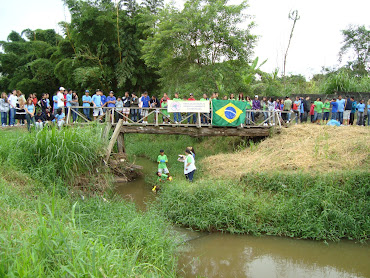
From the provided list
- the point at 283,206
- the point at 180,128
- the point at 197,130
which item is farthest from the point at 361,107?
the point at 283,206

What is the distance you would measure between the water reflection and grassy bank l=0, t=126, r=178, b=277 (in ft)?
2.41

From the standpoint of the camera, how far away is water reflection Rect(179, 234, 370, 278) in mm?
6375

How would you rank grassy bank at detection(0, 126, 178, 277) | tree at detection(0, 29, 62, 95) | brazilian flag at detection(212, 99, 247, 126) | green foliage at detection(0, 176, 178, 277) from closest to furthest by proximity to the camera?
green foliage at detection(0, 176, 178, 277) < grassy bank at detection(0, 126, 178, 277) < brazilian flag at detection(212, 99, 247, 126) < tree at detection(0, 29, 62, 95)

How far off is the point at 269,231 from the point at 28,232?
5.74 m

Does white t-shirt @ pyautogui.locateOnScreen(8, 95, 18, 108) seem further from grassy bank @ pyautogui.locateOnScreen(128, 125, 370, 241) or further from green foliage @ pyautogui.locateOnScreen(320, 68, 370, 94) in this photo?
green foliage @ pyautogui.locateOnScreen(320, 68, 370, 94)

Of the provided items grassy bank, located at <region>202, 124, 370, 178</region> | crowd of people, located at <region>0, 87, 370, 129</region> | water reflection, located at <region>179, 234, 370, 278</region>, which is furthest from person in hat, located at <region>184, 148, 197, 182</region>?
crowd of people, located at <region>0, 87, 370, 129</region>

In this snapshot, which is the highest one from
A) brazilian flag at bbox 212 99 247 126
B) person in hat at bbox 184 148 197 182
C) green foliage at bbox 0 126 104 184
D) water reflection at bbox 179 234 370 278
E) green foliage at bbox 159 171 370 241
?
brazilian flag at bbox 212 99 247 126

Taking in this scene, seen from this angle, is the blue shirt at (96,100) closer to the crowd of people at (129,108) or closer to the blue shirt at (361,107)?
the crowd of people at (129,108)

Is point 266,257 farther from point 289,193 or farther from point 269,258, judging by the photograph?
point 289,193

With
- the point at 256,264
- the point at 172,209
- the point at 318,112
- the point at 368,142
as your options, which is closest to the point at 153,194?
the point at 172,209

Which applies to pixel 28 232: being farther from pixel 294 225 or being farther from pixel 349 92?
pixel 349 92

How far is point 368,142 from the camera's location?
35.9ft

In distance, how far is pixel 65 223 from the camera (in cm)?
575

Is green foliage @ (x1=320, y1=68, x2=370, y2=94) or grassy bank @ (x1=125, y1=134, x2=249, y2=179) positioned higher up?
green foliage @ (x1=320, y1=68, x2=370, y2=94)
